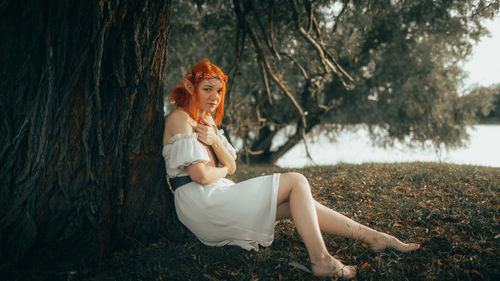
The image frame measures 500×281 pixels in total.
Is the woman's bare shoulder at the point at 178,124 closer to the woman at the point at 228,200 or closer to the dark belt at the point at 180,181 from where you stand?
the woman at the point at 228,200

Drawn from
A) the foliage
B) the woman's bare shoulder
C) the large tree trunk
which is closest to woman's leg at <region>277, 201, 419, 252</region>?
the woman's bare shoulder

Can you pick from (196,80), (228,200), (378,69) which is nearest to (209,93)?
(196,80)

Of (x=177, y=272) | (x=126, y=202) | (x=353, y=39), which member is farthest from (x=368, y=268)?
(x=353, y=39)

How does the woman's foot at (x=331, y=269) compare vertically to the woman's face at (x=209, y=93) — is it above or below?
below

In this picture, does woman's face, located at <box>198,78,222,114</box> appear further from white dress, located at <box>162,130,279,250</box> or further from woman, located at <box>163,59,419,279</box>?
white dress, located at <box>162,130,279,250</box>

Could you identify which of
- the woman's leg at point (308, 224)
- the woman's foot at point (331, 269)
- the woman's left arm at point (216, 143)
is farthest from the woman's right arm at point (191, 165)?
the woman's foot at point (331, 269)

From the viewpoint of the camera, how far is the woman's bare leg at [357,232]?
2.96m

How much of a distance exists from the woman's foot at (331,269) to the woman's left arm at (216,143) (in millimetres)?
1175

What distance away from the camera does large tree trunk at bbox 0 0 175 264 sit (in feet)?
8.58

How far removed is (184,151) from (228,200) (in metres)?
0.57

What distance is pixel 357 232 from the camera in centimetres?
299

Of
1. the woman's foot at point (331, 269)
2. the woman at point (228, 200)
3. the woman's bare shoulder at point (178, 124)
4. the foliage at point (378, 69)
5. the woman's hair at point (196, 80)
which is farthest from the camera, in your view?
the foliage at point (378, 69)

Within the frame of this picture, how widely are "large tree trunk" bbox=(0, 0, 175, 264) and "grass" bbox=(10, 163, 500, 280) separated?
0.42 meters

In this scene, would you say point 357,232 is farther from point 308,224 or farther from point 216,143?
point 216,143
